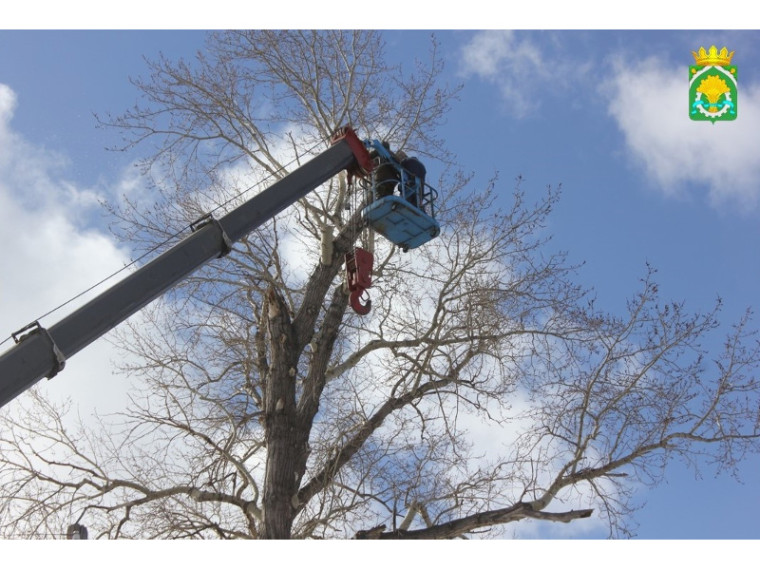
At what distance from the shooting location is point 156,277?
28.8 ft

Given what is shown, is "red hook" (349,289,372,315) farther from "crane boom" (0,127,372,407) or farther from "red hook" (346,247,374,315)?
"crane boom" (0,127,372,407)

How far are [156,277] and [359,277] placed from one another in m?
2.54

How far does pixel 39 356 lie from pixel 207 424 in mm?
4178

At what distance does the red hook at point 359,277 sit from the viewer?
10281 mm

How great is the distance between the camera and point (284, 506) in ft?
32.0

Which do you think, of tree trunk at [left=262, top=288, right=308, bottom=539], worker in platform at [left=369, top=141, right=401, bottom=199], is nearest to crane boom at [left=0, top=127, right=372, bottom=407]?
worker in platform at [left=369, top=141, right=401, bottom=199]

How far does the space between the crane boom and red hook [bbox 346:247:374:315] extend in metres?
1.11

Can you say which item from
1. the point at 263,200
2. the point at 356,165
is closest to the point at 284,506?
the point at 263,200

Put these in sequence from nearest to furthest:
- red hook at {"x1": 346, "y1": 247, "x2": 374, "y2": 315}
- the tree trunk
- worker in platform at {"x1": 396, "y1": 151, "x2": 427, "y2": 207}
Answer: the tree trunk < red hook at {"x1": 346, "y1": 247, "x2": 374, "y2": 315} < worker in platform at {"x1": 396, "y1": 151, "x2": 427, "y2": 207}

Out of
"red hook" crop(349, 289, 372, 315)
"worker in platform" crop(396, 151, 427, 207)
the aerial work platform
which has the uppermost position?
"worker in platform" crop(396, 151, 427, 207)

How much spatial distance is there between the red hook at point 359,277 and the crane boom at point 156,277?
111cm

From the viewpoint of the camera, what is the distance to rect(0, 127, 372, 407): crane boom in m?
7.56

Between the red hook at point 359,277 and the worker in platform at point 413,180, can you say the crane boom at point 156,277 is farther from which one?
the red hook at point 359,277

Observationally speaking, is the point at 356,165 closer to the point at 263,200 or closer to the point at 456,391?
the point at 263,200
